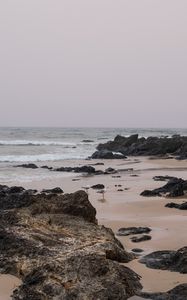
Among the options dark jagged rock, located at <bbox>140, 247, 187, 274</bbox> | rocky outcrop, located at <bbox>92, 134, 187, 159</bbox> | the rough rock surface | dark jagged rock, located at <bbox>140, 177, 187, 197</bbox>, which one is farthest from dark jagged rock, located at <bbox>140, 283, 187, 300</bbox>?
rocky outcrop, located at <bbox>92, 134, 187, 159</bbox>

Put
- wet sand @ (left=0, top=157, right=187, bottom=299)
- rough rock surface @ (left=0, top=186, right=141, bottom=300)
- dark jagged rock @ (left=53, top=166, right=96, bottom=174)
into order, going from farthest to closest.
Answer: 1. dark jagged rock @ (left=53, top=166, right=96, bottom=174)
2. wet sand @ (left=0, top=157, right=187, bottom=299)
3. rough rock surface @ (left=0, top=186, right=141, bottom=300)

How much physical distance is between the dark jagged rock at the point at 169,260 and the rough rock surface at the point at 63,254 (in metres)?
0.34

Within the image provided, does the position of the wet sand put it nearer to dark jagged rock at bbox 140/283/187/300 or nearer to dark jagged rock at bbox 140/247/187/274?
dark jagged rock at bbox 140/247/187/274

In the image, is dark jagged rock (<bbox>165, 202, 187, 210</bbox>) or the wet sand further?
dark jagged rock (<bbox>165, 202, 187, 210</bbox>)

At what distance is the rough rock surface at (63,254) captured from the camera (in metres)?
5.56

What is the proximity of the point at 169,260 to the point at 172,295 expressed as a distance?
1683mm

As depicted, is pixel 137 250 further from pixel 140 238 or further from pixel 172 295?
pixel 172 295

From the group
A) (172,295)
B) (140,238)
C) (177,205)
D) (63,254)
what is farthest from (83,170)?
(172,295)

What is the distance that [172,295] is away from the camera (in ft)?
18.1

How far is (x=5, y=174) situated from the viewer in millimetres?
22422

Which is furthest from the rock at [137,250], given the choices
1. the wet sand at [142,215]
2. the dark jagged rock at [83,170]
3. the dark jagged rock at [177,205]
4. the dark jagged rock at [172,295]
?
the dark jagged rock at [83,170]

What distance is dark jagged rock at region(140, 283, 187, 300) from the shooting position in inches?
215

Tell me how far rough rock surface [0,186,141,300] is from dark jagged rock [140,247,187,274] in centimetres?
34

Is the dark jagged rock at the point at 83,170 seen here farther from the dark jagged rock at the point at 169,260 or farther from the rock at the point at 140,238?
the dark jagged rock at the point at 169,260
